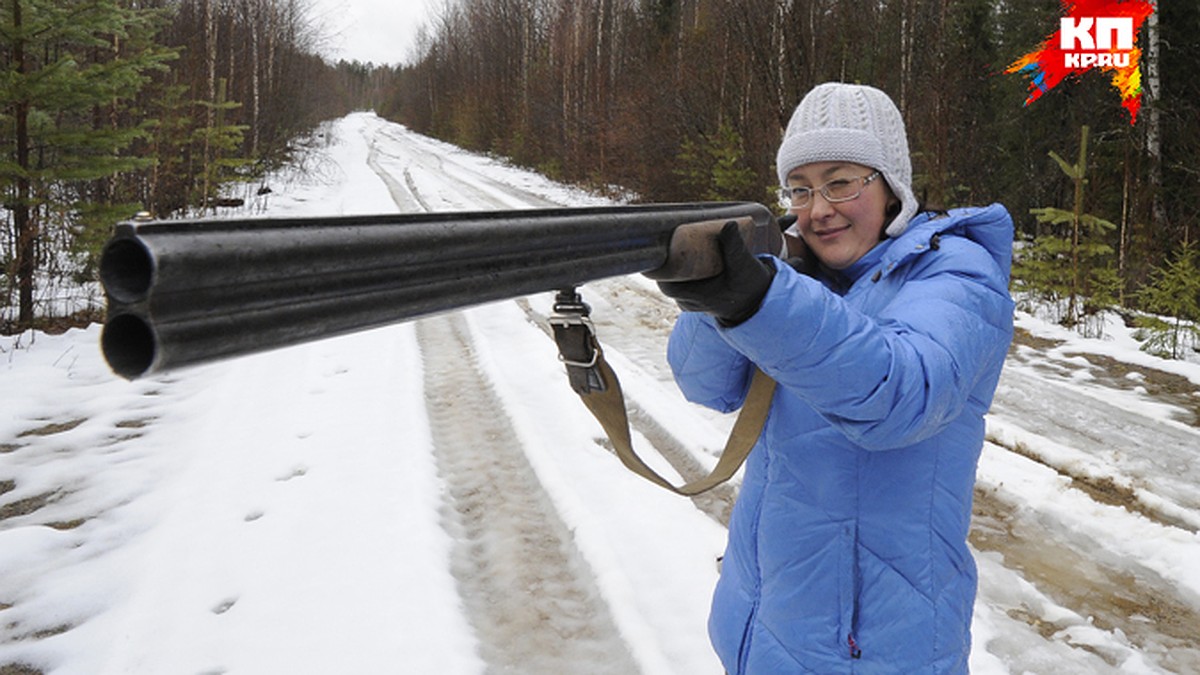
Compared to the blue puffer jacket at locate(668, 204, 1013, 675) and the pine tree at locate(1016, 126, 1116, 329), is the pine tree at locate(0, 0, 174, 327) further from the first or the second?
the pine tree at locate(1016, 126, 1116, 329)

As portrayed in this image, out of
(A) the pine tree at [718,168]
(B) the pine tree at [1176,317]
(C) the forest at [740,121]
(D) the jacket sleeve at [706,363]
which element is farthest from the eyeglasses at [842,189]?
(A) the pine tree at [718,168]

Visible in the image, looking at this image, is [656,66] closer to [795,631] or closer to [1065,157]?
[1065,157]

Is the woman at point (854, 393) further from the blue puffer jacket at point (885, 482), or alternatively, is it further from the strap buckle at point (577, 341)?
the strap buckle at point (577, 341)

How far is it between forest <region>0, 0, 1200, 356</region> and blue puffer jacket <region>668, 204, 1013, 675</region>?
22.6 feet

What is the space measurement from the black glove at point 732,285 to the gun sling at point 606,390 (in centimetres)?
39

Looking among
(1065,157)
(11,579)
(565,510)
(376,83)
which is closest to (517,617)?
(565,510)

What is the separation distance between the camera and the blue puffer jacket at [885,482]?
1092mm

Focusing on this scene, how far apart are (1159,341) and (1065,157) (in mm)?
6969

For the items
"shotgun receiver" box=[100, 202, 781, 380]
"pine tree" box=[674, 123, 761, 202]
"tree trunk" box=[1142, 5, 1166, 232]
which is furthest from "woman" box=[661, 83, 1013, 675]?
"pine tree" box=[674, 123, 761, 202]

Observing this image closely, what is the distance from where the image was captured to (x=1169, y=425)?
186 inches

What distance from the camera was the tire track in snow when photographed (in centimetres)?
269

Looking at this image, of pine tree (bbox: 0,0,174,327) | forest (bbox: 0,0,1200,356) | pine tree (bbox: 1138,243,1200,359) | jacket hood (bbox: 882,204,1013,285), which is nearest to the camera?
jacket hood (bbox: 882,204,1013,285)

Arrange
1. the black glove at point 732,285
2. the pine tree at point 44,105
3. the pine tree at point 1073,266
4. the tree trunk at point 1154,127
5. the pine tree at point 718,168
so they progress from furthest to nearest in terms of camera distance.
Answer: the pine tree at point 718,168 → the tree trunk at point 1154,127 → the pine tree at point 1073,266 → the pine tree at point 44,105 → the black glove at point 732,285

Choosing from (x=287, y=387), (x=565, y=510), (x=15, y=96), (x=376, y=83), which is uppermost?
(x=376, y=83)
